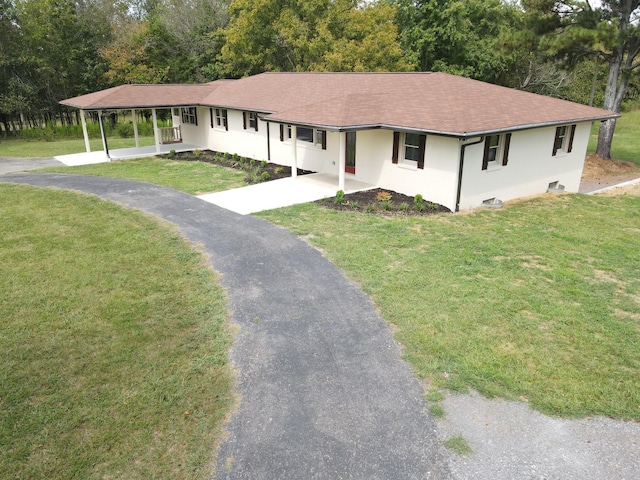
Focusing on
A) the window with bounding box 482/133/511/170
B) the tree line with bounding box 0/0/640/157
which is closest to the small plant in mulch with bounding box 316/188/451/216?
the window with bounding box 482/133/511/170

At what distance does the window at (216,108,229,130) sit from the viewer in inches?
892

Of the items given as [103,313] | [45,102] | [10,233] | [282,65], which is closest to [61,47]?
[45,102]

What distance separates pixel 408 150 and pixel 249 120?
9.22m

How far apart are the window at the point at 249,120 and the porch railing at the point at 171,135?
6719 millimetres

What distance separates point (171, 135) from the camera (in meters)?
26.2

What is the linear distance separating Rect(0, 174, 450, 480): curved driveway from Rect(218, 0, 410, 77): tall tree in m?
22.7

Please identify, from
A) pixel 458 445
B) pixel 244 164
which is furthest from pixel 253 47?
pixel 458 445

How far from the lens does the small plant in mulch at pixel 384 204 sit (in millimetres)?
13516

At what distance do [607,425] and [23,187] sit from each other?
738 inches

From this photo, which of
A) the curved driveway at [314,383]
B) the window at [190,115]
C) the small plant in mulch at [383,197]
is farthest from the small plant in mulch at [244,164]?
the curved driveway at [314,383]

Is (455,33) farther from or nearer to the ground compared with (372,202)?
farther from the ground

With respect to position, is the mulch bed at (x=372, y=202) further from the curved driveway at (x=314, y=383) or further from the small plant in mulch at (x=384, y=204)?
the curved driveway at (x=314, y=383)

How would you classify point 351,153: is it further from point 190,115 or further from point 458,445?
point 458,445

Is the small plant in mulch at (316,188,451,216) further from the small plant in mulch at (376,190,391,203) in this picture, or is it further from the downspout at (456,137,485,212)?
the downspout at (456,137,485,212)
